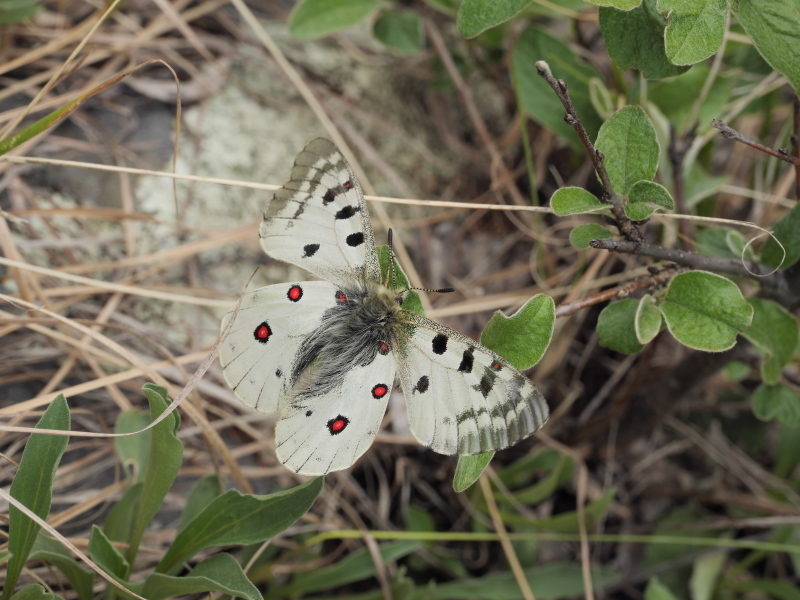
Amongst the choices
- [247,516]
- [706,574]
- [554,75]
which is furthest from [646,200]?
[706,574]

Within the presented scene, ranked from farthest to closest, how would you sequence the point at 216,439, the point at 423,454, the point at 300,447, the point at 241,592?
the point at 423,454, the point at 216,439, the point at 300,447, the point at 241,592

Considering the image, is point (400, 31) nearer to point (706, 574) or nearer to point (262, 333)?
point (262, 333)

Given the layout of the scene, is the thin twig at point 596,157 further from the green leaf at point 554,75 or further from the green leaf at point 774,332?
the green leaf at point 554,75

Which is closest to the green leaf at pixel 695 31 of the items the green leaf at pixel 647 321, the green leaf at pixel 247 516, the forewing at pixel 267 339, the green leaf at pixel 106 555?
the green leaf at pixel 647 321

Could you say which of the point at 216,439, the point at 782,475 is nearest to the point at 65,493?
the point at 216,439

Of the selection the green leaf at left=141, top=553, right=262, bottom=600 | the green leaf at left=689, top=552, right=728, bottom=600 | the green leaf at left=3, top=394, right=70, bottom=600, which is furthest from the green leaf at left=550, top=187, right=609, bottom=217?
the green leaf at left=689, top=552, right=728, bottom=600

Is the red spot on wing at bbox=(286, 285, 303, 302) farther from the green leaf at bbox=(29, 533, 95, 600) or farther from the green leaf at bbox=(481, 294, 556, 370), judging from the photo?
the green leaf at bbox=(29, 533, 95, 600)

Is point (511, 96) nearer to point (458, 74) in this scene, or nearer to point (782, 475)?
point (458, 74)
